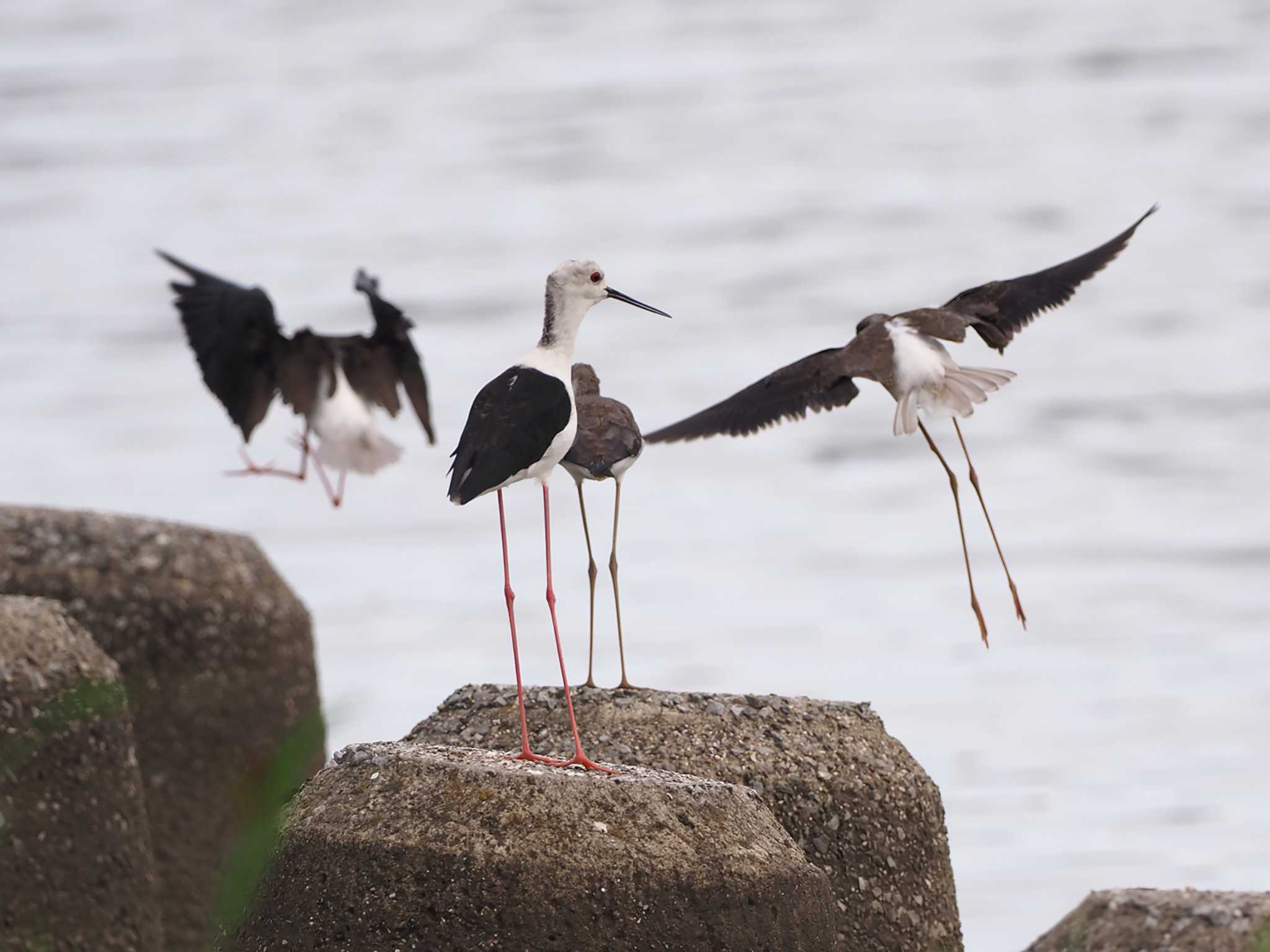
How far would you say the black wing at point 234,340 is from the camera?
11.5m

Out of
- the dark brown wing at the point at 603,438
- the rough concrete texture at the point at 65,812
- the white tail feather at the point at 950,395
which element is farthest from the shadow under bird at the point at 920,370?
the rough concrete texture at the point at 65,812

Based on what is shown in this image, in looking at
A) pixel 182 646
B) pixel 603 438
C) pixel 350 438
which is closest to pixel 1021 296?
pixel 603 438

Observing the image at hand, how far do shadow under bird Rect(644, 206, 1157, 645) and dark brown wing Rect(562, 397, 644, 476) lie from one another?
558mm

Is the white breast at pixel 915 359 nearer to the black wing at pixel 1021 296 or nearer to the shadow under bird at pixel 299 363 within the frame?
the black wing at pixel 1021 296

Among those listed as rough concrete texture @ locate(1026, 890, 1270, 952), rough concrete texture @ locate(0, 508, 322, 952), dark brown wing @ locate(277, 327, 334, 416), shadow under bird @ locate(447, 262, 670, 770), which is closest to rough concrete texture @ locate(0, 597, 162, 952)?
rough concrete texture @ locate(0, 508, 322, 952)

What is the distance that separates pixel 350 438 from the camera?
11.2 m

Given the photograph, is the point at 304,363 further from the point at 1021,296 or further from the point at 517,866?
the point at 517,866

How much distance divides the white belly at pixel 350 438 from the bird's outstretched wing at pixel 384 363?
0.11 m

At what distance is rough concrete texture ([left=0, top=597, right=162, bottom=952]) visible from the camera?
28.2 feet

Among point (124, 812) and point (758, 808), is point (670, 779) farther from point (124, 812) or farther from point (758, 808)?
point (124, 812)

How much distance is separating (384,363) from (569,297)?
558cm

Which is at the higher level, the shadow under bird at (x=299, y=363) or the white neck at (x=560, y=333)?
the white neck at (x=560, y=333)

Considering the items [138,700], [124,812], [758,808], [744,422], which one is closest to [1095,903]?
[758,808]

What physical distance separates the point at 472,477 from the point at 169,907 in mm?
6569
